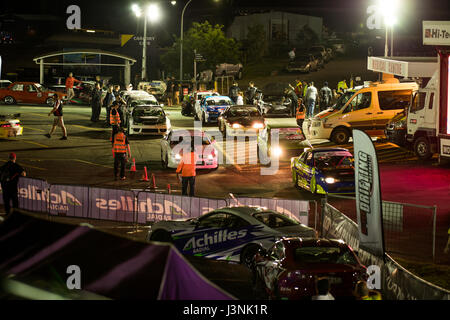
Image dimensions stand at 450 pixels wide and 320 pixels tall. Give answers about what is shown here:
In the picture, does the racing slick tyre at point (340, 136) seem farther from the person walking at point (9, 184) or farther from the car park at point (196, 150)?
the person walking at point (9, 184)

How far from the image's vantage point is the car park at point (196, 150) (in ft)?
74.5

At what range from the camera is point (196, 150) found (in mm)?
22719

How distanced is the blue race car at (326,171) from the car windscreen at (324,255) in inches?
311

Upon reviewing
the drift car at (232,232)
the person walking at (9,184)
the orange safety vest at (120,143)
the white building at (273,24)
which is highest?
the white building at (273,24)

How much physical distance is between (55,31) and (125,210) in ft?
187

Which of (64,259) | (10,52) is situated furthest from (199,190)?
(10,52)

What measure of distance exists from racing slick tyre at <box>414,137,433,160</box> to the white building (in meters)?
46.8

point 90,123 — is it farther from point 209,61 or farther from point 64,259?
point 64,259

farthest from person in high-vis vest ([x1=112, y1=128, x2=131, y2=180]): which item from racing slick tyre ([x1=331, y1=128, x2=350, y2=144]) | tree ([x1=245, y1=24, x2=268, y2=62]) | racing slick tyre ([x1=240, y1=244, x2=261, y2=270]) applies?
tree ([x1=245, y1=24, x2=268, y2=62])


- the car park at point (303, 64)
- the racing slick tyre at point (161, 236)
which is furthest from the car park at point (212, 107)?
the car park at point (303, 64)

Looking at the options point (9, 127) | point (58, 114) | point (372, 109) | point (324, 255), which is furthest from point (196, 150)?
point (324, 255)

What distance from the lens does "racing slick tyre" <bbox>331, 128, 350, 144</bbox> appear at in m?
27.0

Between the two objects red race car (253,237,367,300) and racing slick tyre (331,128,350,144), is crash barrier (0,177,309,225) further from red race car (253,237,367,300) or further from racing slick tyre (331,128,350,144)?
racing slick tyre (331,128,350,144)

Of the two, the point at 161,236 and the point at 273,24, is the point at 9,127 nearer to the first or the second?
the point at 161,236
